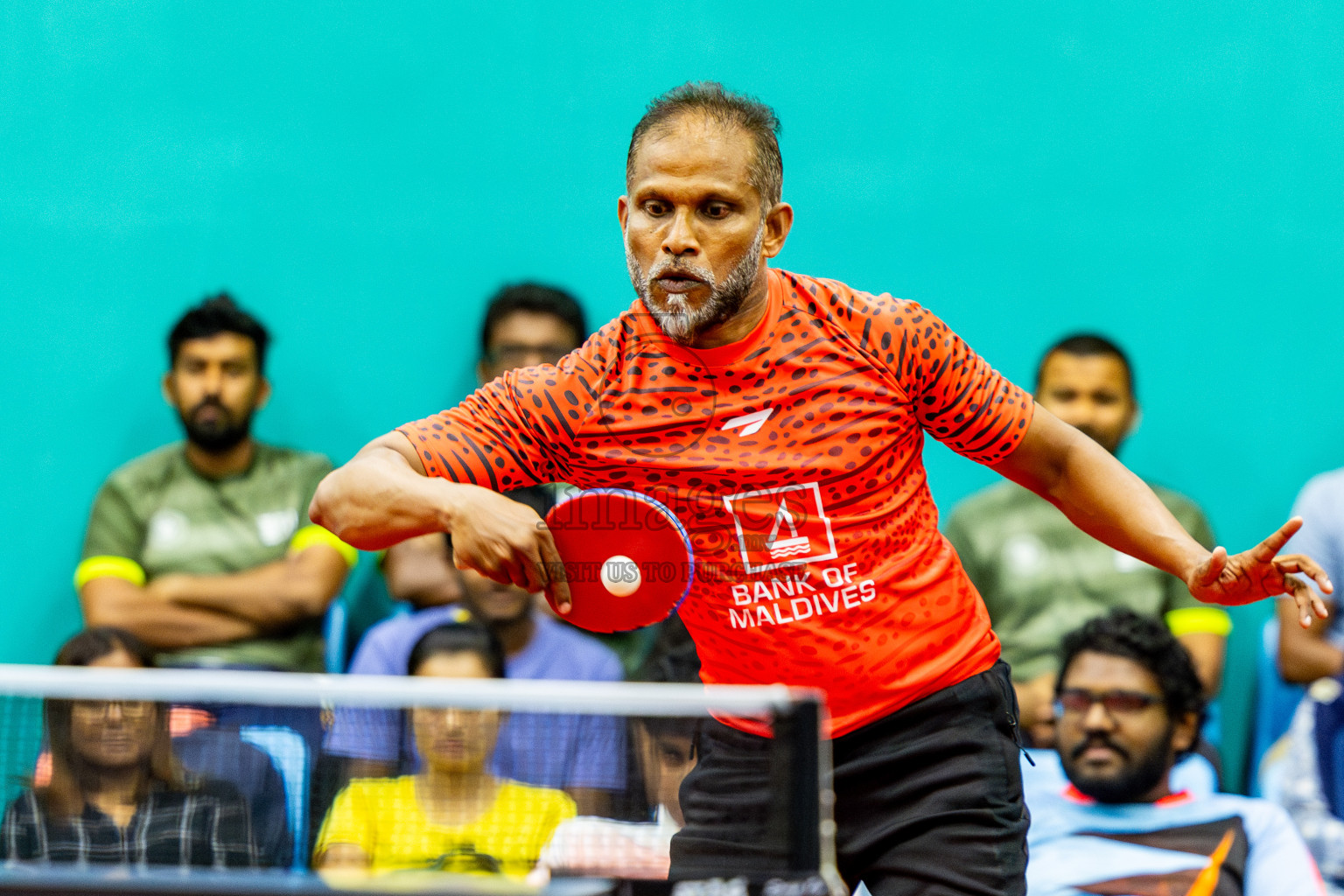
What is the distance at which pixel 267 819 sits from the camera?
2850 mm

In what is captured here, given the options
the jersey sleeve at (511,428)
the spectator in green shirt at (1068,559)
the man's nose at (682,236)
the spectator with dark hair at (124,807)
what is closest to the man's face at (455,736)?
the spectator with dark hair at (124,807)

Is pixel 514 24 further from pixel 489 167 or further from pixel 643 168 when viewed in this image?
pixel 643 168

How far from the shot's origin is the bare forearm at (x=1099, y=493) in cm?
341

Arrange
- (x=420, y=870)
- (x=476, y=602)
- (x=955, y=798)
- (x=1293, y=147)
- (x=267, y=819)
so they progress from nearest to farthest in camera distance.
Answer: (x=420, y=870) < (x=267, y=819) < (x=955, y=798) < (x=476, y=602) < (x=1293, y=147)

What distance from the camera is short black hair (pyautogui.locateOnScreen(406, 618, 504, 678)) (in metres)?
5.32

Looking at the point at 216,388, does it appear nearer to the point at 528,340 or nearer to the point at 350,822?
the point at 528,340

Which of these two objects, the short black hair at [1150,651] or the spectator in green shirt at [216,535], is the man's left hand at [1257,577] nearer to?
the short black hair at [1150,651]

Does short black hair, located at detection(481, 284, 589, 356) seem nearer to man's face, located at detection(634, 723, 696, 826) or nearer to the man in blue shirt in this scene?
the man in blue shirt

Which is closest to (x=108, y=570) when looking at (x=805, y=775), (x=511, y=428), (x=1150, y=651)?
(x=511, y=428)

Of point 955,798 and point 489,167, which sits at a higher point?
point 489,167

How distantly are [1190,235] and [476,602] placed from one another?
11.8 ft

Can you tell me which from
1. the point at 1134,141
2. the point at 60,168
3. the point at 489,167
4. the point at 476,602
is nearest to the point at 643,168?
the point at 476,602

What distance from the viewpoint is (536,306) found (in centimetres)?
640

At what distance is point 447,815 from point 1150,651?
3.24 meters
